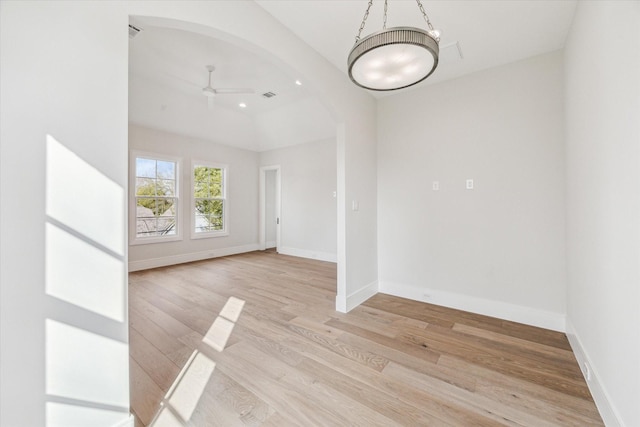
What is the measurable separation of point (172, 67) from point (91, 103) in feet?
10.4

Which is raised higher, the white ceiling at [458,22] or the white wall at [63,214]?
the white ceiling at [458,22]

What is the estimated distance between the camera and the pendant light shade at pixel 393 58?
1.19 m

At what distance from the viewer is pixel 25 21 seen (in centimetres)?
100

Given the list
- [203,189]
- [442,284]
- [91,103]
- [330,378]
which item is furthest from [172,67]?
[442,284]

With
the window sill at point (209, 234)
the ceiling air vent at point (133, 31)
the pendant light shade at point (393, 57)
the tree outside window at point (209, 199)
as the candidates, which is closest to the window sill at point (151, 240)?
the window sill at point (209, 234)

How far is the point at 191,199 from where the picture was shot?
5578mm

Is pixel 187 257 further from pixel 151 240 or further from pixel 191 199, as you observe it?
pixel 191 199

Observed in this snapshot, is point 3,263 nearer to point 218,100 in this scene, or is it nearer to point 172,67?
point 172,67

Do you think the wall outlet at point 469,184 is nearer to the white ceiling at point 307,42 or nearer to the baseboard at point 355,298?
the white ceiling at point 307,42

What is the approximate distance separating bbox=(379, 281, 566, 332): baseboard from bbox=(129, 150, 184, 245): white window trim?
4450mm

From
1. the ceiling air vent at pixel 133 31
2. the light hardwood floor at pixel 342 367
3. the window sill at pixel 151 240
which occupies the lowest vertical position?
the light hardwood floor at pixel 342 367

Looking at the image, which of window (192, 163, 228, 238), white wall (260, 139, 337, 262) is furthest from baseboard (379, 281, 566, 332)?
window (192, 163, 228, 238)

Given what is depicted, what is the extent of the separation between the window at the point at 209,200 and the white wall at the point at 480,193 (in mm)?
4261

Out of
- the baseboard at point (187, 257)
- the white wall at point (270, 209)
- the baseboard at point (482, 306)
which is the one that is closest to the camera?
the baseboard at point (482, 306)
